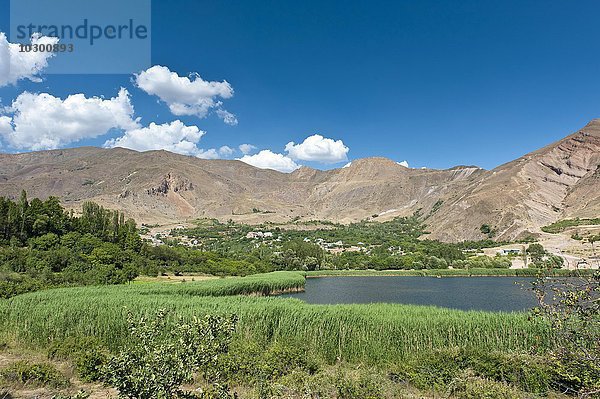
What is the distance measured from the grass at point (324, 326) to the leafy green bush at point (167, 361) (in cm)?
780

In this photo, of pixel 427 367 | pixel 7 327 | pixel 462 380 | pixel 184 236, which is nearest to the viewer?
pixel 462 380

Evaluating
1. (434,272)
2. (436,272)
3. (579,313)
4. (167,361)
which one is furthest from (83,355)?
(436,272)

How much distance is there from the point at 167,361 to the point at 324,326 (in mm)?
9188

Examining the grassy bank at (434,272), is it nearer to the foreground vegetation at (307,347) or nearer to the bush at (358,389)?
the foreground vegetation at (307,347)

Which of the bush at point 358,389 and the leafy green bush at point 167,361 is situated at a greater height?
the leafy green bush at point 167,361

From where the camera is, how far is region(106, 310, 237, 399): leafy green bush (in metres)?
5.00

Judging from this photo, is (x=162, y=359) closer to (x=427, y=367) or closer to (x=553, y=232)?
(x=427, y=367)

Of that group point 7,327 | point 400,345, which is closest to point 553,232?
A: point 400,345

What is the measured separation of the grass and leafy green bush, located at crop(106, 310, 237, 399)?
7798 mm

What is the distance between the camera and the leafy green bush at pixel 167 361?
16.4 feet

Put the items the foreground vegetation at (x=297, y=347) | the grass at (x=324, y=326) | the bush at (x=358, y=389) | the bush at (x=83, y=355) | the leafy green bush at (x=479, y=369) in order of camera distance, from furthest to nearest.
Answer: the grass at (x=324, y=326), the bush at (x=83, y=355), the leafy green bush at (x=479, y=369), the bush at (x=358, y=389), the foreground vegetation at (x=297, y=347)

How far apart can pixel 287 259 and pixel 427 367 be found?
7021 cm

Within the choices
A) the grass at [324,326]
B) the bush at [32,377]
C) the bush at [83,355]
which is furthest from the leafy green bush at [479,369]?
the bush at [32,377]

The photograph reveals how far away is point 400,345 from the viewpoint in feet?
41.2
